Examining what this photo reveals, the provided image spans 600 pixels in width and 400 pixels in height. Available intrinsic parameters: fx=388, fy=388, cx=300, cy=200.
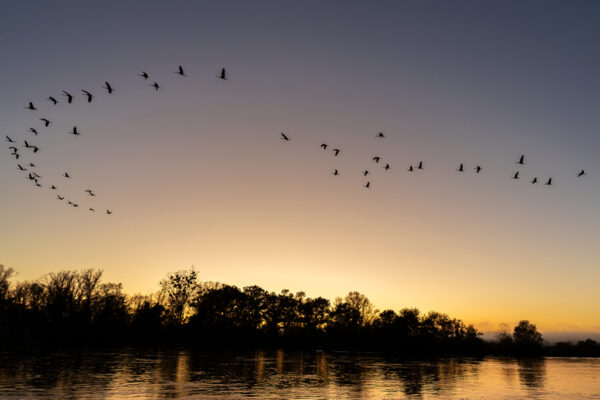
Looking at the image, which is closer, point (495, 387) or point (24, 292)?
point (495, 387)

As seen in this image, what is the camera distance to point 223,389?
2836 cm

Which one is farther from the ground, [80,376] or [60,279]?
[60,279]

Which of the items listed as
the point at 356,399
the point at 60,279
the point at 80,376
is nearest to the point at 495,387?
the point at 356,399

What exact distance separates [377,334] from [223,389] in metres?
103

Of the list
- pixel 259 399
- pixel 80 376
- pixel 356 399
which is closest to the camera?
pixel 259 399

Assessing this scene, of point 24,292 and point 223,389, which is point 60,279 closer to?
point 24,292

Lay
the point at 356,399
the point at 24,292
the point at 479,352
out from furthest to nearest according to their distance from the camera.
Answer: the point at 479,352 < the point at 24,292 < the point at 356,399

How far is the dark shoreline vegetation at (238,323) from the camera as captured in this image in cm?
9919

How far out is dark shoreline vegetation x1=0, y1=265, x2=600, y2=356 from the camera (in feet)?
325

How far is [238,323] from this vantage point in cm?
12600

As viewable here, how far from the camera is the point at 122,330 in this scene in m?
102

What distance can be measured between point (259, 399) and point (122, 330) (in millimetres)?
91172

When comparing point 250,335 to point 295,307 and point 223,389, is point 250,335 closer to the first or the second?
point 295,307

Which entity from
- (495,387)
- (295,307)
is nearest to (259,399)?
(495,387)
